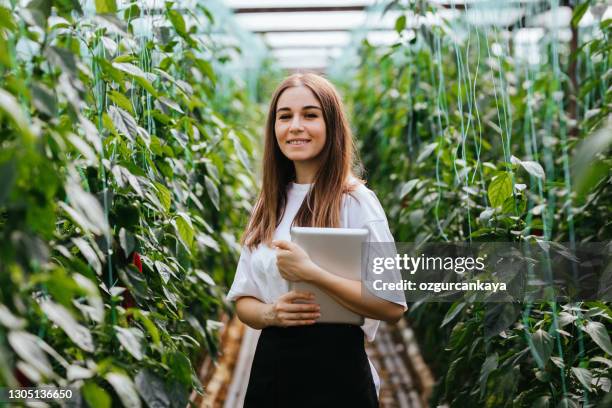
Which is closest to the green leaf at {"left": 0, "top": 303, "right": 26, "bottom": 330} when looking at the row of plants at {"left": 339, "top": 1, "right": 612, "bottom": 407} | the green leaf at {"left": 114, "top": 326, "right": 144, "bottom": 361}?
the green leaf at {"left": 114, "top": 326, "right": 144, "bottom": 361}

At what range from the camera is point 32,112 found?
1.01 m

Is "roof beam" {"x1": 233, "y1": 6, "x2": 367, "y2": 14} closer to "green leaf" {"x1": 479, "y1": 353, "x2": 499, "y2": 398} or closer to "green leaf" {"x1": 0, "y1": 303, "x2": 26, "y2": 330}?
"green leaf" {"x1": 479, "y1": 353, "x2": 499, "y2": 398}

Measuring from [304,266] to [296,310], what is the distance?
0.33 feet

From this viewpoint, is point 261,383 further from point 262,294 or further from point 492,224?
point 492,224

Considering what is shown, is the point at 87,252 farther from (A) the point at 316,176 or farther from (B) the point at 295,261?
(A) the point at 316,176

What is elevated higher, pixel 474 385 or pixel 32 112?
pixel 32 112

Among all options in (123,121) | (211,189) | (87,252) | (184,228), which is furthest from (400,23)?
(87,252)

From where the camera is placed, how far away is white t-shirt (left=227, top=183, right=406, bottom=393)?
1338 mm

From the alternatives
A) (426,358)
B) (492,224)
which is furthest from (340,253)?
(426,358)

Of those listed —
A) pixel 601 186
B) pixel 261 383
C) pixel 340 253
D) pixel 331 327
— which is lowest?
pixel 261 383

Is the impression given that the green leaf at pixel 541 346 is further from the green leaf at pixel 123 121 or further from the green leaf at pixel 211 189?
the green leaf at pixel 211 189

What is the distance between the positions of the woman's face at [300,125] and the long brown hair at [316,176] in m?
0.02

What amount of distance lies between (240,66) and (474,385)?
4.53 metres

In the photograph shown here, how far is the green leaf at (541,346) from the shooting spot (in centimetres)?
125
